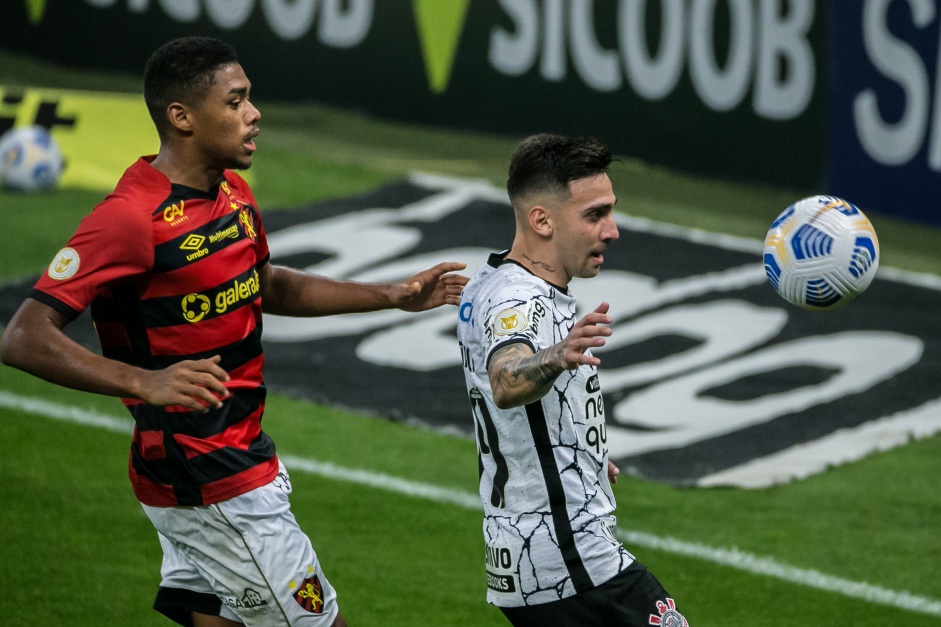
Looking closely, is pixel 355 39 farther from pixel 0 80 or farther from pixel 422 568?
pixel 422 568

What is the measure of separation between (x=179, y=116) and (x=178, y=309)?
0.58m

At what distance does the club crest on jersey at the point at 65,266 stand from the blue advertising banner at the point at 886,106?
8.69 m

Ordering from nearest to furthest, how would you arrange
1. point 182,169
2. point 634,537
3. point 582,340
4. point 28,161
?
point 582,340 → point 182,169 → point 634,537 → point 28,161

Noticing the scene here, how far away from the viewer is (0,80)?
56.0 ft

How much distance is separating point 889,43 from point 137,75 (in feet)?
30.3

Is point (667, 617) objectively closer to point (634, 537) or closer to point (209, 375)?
point (209, 375)

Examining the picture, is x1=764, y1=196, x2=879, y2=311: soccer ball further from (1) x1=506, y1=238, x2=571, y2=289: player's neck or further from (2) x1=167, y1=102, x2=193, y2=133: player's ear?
(2) x1=167, y1=102, x2=193, y2=133: player's ear

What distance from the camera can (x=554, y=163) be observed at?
13.7ft

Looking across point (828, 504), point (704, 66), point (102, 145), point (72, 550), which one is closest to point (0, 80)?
point (102, 145)

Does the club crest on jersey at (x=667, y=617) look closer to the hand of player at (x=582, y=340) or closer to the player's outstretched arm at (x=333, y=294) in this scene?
the hand of player at (x=582, y=340)

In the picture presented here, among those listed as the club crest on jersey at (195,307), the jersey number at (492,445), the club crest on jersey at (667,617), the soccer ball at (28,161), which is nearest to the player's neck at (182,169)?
the club crest on jersey at (195,307)

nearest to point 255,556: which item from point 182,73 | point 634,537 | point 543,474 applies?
point 543,474

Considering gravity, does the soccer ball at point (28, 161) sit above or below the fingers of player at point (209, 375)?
below

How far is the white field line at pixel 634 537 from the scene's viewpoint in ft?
21.5
